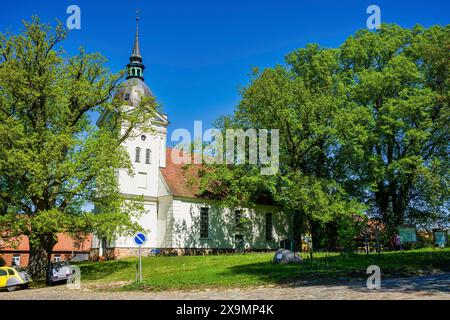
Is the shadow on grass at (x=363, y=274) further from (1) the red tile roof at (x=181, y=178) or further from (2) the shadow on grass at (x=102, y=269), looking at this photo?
(1) the red tile roof at (x=181, y=178)

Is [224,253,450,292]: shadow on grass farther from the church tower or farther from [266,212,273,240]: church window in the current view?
[266,212,273,240]: church window

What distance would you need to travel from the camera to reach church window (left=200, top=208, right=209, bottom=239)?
132 feet

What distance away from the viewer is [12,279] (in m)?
22.3

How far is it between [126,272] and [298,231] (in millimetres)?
20538

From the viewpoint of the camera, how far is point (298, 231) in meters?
41.2

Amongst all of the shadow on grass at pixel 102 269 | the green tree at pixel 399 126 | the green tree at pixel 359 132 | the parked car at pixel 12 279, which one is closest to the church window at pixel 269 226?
the green tree at pixel 359 132

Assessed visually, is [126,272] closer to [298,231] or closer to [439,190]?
[298,231]

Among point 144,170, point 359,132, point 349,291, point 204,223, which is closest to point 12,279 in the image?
point 349,291

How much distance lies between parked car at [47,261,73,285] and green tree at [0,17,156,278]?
184cm

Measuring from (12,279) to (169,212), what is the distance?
17528 mm

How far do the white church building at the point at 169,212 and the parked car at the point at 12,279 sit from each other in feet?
45.7

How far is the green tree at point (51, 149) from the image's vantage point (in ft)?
78.3

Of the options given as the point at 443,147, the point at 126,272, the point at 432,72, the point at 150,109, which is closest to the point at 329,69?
the point at 432,72

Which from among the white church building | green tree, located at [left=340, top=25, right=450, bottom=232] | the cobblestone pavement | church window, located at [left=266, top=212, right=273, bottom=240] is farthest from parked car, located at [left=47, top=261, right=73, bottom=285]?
church window, located at [left=266, top=212, right=273, bottom=240]
